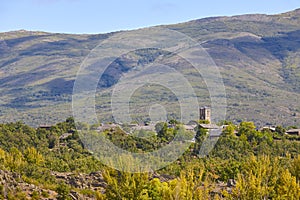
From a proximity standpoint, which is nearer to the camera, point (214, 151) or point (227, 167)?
point (227, 167)

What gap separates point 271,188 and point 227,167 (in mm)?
21860

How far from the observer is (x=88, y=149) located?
106m

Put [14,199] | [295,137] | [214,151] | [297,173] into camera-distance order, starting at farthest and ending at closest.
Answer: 1. [295,137]
2. [214,151]
3. [297,173]
4. [14,199]

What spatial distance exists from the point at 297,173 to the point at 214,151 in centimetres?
3314

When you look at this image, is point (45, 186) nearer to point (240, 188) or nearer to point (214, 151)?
point (240, 188)

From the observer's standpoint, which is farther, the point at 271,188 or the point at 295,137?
the point at 295,137

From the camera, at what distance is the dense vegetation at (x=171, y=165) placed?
59.8m

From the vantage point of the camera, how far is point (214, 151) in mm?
104562

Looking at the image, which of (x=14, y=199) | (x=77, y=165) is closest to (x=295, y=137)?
(x=77, y=165)

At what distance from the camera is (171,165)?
91562 millimetres

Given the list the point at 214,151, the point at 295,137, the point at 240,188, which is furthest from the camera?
the point at 295,137

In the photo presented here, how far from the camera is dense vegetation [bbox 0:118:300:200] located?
196 feet

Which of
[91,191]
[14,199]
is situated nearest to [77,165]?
[91,191]

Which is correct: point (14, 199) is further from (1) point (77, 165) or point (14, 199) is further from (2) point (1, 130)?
(2) point (1, 130)
